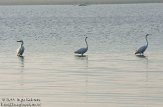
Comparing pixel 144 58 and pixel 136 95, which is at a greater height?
pixel 144 58

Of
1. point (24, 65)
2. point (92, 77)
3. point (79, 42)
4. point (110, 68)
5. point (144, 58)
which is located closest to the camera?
point (92, 77)

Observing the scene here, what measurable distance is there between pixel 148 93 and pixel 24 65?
9.16 metres

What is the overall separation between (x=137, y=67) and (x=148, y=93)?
726 centimetres

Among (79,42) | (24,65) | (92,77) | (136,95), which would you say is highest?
(79,42)

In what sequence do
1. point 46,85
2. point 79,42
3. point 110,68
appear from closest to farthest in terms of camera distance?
point 46,85
point 110,68
point 79,42

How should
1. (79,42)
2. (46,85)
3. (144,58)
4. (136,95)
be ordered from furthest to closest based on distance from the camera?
(79,42) → (144,58) → (46,85) → (136,95)

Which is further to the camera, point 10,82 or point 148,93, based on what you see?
point 10,82

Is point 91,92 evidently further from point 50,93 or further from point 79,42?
point 79,42

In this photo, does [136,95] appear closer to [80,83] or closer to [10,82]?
[80,83]

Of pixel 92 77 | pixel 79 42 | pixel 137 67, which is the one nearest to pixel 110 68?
pixel 137 67

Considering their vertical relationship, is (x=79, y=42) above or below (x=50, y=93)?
above

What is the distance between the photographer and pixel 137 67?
1054 inches

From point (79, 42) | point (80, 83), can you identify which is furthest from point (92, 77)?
point (79, 42)

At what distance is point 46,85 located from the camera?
21344 mm
